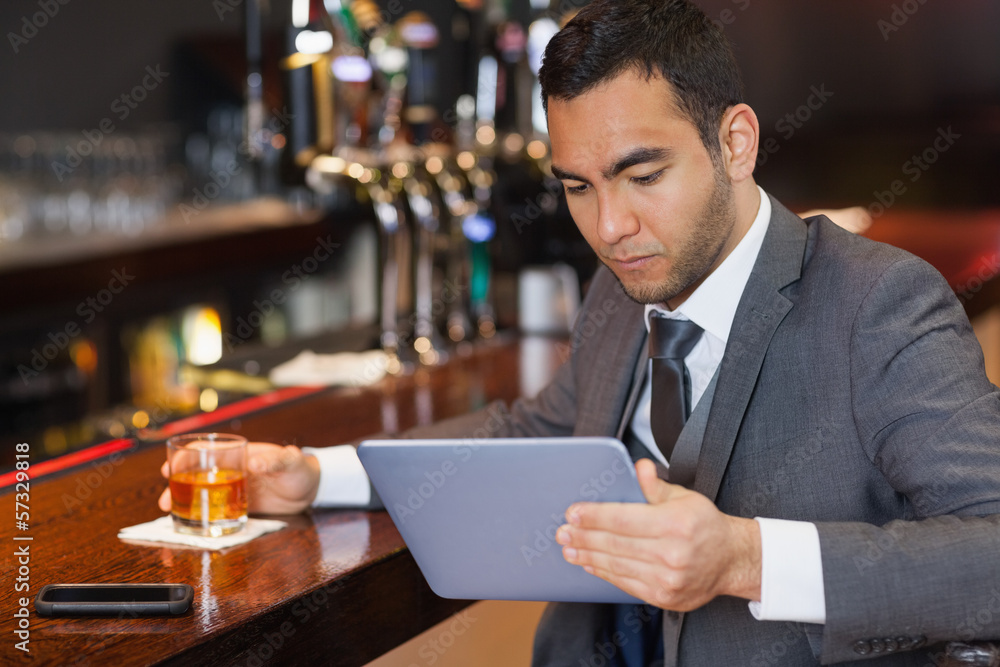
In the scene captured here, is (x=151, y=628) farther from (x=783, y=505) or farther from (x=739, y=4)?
(x=739, y=4)

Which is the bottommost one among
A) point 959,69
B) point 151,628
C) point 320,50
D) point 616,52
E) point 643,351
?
point 151,628

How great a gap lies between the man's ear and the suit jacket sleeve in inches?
9.9

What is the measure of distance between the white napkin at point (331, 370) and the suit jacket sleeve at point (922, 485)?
1247 millimetres

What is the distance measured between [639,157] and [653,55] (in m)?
0.13

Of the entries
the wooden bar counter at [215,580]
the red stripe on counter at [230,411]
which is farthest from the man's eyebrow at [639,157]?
the red stripe on counter at [230,411]

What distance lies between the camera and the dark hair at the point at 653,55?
128cm

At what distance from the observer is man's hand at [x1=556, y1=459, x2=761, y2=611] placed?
1.00 metres

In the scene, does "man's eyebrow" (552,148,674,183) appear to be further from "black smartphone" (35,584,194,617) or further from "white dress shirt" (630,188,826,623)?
"black smartphone" (35,584,194,617)

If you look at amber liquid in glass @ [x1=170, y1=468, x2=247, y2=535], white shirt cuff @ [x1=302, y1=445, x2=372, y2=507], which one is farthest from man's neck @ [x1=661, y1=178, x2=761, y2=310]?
amber liquid in glass @ [x1=170, y1=468, x2=247, y2=535]

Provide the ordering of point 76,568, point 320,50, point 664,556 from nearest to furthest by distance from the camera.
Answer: point 664,556 → point 76,568 → point 320,50

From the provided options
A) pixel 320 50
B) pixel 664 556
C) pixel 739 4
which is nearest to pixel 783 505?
pixel 664 556

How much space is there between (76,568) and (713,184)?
89 cm

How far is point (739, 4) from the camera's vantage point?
426cm

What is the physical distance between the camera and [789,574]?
1.07 meters
